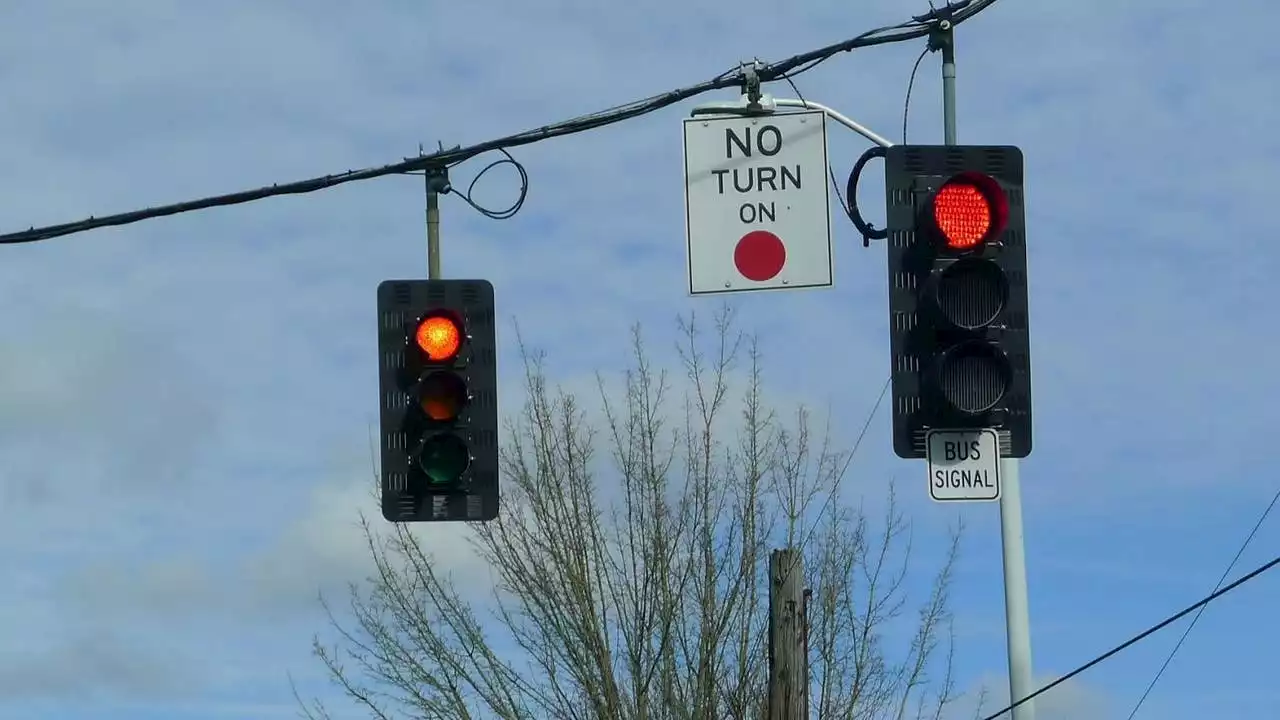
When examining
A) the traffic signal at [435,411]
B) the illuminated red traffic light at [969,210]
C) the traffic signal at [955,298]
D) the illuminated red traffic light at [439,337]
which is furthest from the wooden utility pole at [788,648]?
the illuminated red traffic light at [969,210]

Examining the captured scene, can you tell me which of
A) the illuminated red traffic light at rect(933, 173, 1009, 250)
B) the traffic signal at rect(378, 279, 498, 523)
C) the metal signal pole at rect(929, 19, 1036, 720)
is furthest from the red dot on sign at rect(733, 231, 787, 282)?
the metal signal pole at rect(929, 19, 1036, 720)

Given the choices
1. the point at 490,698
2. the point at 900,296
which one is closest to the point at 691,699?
the point at 490,698

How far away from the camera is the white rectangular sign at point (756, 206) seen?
7820 mm

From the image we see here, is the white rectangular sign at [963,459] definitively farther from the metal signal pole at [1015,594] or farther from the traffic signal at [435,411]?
the metal signal pole at [1015,594]

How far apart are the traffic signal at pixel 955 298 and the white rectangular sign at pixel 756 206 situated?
2.83 feet

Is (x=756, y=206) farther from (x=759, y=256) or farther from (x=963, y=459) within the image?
(x=963, y=459)

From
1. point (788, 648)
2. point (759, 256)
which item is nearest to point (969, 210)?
point (759, 256)

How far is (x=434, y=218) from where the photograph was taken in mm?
8805

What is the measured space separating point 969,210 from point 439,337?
7.79 ft

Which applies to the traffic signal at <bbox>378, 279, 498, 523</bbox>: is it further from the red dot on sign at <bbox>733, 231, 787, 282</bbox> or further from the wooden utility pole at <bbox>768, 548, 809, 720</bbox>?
the wooden utility pole at <bbox>768, 548, 809, 720</bbox>

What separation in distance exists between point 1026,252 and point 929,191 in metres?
0.41

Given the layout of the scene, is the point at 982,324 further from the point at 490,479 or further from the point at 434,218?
the point at 434,218

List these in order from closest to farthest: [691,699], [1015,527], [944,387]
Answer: [944,387] < [1015,527] < [691,699]

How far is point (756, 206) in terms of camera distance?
25.8ft
